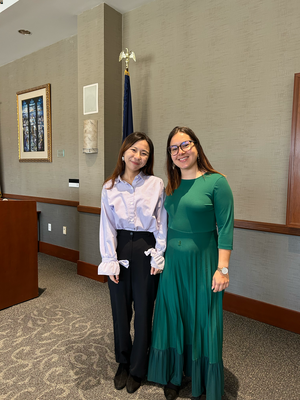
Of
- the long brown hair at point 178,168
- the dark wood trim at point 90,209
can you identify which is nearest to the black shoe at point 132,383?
the long brown hair at point 178,168

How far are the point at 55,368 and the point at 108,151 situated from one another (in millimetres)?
2312

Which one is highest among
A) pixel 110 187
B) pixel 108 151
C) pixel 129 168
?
pixel 108 151

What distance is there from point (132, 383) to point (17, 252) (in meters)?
1.78

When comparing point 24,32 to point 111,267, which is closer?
point 111,267

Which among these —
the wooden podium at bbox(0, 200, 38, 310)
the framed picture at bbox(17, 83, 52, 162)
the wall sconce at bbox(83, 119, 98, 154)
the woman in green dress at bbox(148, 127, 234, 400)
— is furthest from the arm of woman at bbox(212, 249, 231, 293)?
the framed picture at bbox(17, 83, 52, 162)

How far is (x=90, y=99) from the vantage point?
3.43 metres

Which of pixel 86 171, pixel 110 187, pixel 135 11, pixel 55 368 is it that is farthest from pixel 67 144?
pixel 55 368

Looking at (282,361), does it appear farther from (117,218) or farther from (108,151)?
(108,151)

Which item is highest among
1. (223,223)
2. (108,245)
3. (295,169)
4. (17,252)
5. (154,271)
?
(295,169)

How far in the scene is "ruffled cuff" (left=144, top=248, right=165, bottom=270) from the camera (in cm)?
161

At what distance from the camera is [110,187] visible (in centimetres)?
167

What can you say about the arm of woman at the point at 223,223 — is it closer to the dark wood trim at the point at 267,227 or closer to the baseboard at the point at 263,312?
the dark wood trim at the point at 267,227

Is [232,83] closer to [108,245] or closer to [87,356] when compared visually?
[108,245]

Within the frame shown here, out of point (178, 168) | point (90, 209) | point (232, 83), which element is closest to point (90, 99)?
point (90, 209)
